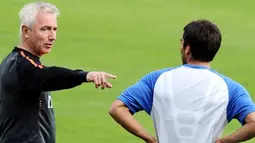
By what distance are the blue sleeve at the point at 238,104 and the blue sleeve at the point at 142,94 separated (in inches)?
16.8

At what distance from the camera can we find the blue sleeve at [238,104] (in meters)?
5.51

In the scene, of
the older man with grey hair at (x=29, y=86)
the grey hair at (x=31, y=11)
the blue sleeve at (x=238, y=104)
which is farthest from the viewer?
the grey hair at (x=31, y=11)

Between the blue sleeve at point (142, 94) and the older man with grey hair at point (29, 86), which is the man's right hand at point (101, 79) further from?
the older man with grey hair at point (29, 86)

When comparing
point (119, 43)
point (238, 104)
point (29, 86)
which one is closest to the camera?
point (238, 104)

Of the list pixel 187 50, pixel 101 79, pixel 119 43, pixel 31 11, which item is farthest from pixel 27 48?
pixel 119 43

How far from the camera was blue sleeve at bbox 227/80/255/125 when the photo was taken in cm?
551

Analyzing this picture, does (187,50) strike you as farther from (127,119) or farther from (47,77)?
(47,77)

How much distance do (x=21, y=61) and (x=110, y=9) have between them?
8687 millimetres

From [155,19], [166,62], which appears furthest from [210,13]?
[166,62]

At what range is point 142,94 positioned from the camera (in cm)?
562

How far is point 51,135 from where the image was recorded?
6.41 meters

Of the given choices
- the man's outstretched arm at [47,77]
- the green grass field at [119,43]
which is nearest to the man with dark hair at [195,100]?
the man's outstretched arm at [47,77]

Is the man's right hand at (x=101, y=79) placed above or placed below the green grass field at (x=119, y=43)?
below

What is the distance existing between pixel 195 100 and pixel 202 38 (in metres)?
0.35
